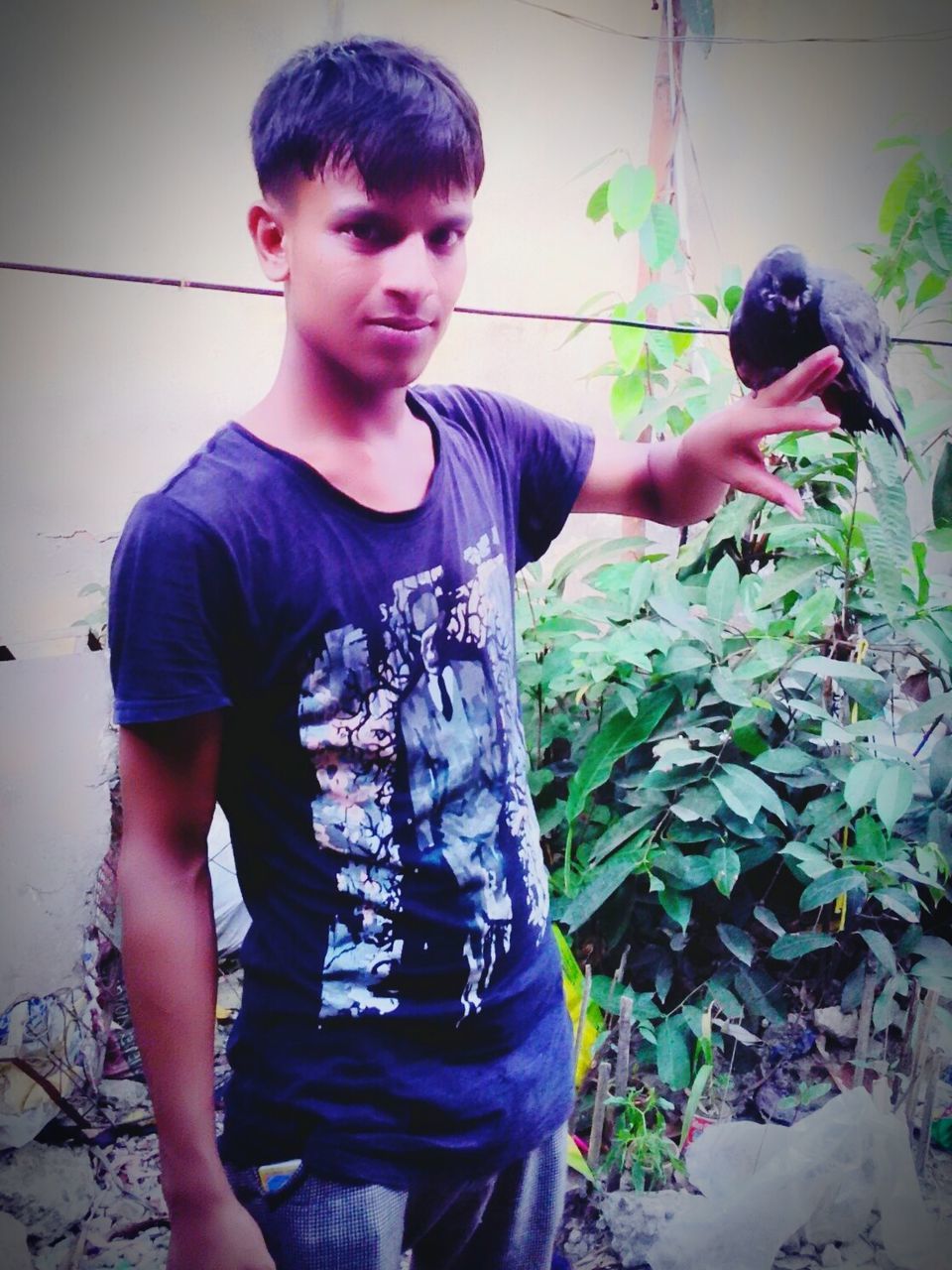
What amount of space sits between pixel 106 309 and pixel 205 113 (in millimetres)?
299

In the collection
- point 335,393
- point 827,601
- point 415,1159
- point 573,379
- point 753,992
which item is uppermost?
point 573,379

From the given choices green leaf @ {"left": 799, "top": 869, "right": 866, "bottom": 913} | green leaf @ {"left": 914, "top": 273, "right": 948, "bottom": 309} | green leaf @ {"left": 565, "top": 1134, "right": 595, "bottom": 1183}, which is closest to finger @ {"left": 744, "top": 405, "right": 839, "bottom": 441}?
green leaf @ {"left": 914, "top": 273, "right": 948, "bottom": 309}

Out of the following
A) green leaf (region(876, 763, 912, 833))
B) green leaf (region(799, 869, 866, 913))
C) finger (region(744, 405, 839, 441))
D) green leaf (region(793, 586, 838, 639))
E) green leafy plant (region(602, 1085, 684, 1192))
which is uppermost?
finger (region(744, 405, 839, 441))

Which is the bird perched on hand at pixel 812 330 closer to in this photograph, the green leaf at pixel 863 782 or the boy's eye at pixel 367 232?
the boy's eye at pixel 367 232

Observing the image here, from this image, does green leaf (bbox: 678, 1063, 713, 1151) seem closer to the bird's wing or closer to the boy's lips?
the bird's wing

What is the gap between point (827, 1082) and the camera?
142cm

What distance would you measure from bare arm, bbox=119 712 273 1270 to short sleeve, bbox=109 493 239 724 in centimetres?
5

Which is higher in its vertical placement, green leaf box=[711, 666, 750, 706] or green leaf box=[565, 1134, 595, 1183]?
green leaf box=[711, 666, 750, 706]

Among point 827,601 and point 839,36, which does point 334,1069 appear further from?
point 839,36

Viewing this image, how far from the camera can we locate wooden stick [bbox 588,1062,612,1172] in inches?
50.3

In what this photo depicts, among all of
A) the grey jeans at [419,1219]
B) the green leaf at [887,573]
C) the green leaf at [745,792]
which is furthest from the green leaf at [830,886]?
the grey jeans at [419,1219]

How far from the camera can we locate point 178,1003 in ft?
2.15

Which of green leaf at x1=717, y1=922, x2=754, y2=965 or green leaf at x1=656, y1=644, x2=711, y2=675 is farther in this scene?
green leaf at x1=717, y1=922, x2=754, y2=965

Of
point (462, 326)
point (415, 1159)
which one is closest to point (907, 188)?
point (462, 326)
